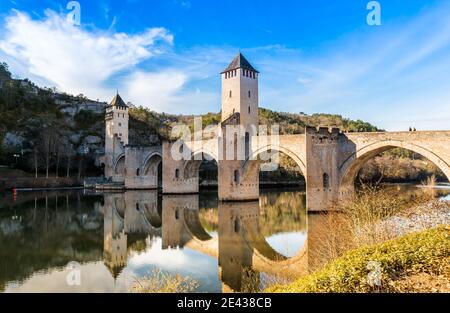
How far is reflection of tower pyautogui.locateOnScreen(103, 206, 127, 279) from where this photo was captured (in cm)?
1209

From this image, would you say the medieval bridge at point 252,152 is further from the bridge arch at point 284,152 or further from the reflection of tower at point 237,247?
the reflection of tower at point 237,247

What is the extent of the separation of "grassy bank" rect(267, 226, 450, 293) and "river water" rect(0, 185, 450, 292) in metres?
3.32

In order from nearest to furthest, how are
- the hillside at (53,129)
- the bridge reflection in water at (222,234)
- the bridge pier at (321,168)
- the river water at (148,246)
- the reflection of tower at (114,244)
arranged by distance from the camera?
the river water at (148,246), the bridge reflection in water at (222,234), the reflection of tower at (114,244), the bridge pier at (321,168), the hillside at (53,129)

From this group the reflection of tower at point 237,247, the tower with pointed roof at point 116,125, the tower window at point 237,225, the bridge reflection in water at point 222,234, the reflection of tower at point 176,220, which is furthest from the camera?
the tower with pointed roof at point 116,125

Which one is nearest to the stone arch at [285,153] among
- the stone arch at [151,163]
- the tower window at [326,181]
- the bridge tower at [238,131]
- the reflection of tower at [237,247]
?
the bridge tower at [238,131]

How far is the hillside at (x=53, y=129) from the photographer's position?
151 ft

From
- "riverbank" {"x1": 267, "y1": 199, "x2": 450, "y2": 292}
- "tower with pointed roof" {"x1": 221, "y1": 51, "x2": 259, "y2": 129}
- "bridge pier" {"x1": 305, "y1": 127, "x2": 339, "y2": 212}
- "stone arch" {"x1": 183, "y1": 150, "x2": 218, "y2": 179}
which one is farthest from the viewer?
"stone arch" {"x1": 183, "y1": 150, "x2": 218, "y2": 179}

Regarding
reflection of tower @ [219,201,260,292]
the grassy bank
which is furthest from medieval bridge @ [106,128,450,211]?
the grassy bank

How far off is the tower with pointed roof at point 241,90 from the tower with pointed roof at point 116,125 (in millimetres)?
23439

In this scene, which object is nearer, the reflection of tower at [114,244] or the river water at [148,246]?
the river water at [148,246]

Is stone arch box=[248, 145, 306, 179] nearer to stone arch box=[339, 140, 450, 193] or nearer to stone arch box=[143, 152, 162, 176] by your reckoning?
stone arch box=[339, 140, 450, 193]

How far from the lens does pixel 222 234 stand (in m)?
17.5

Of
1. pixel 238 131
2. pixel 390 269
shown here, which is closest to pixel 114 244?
pixel 390 269

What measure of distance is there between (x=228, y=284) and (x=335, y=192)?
13757 mm
